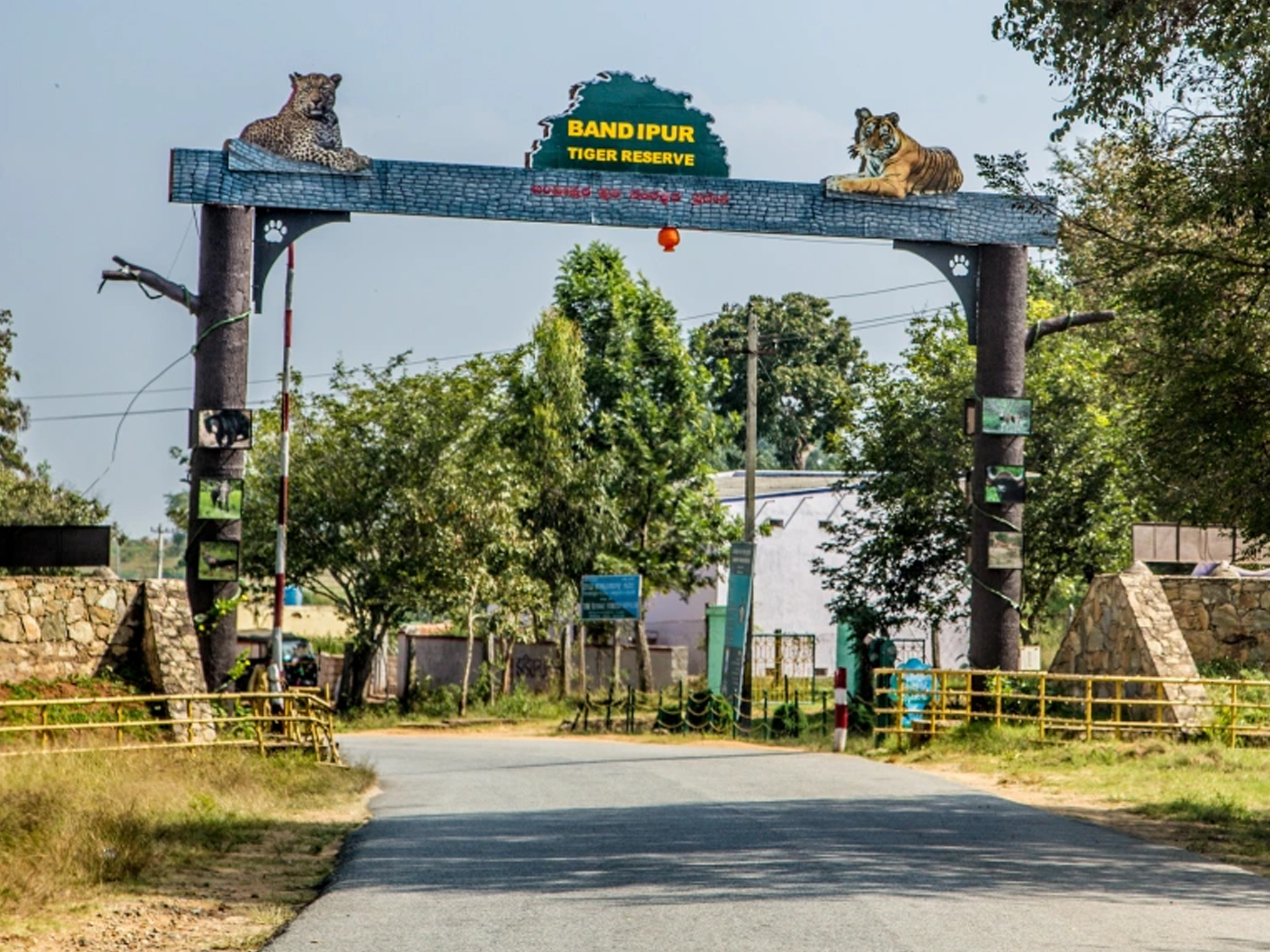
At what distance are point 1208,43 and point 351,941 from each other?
34.7 feet

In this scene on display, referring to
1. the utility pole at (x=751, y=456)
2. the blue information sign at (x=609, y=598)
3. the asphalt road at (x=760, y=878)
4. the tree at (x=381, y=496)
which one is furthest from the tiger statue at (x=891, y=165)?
the tree at (x=381, y=496)

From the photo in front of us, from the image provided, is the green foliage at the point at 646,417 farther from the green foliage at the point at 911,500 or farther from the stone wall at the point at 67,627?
the stone wall at the point at 67,627

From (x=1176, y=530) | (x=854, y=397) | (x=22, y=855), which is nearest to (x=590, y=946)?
(x=22, y=855)

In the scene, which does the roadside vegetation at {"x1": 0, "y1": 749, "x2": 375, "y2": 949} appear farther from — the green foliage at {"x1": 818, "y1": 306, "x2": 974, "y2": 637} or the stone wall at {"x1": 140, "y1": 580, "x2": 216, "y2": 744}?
the green foliage at {"x1": 818, "y1": 306, "x2": 974, "y2": 637}

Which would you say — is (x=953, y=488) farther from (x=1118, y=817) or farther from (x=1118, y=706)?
(x=1118, y=817)

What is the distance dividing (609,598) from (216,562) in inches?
603

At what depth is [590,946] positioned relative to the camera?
28.9 feet

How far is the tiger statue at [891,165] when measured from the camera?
78.0 feet

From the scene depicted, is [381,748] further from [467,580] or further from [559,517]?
[559,517]

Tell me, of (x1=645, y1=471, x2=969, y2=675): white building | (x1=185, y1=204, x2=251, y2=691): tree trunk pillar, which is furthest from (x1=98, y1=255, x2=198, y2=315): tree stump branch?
(x1=645, y1=471, x2=969, y2=675): white building

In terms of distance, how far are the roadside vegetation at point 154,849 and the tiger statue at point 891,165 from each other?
1097cm

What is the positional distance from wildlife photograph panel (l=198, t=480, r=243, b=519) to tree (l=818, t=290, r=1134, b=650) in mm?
16607

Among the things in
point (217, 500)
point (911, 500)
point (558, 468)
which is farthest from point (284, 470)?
point (558, 468)

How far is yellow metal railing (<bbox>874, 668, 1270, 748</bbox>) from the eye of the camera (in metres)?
24.0
